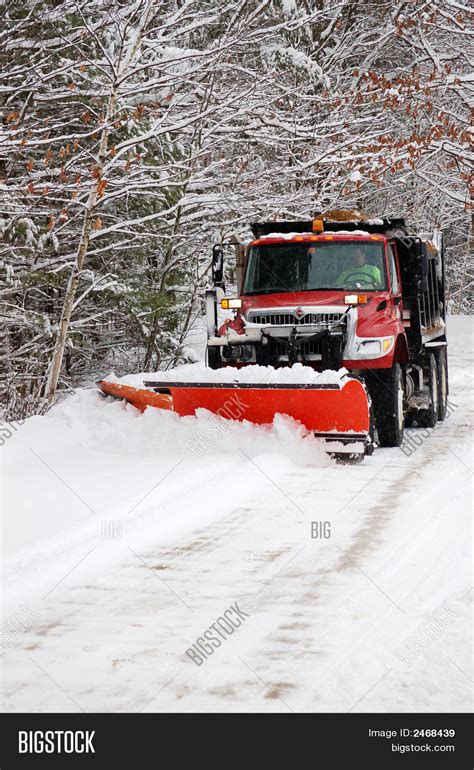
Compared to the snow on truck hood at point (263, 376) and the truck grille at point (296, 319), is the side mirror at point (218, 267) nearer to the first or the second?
the truck grille at point (296, 319)

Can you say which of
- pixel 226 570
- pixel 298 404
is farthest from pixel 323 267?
pixel 226 570

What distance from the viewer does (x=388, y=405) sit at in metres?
9.24

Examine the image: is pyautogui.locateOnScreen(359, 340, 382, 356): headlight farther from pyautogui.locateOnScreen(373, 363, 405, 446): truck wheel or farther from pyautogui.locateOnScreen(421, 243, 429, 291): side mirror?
pyautogui.locateOnScreen(421, 243, 429, 291): side mirror

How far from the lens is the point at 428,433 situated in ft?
35.1

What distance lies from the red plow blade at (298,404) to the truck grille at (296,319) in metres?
1.21

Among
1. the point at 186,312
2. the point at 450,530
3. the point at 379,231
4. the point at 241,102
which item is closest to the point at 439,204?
the point at 186,312

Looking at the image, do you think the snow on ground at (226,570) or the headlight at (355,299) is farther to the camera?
the headlight at (355,299)

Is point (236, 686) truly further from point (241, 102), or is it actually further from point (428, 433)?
point (241, 102)

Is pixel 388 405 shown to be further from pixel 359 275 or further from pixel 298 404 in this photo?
pixel 359 275

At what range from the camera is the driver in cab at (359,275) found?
9797 mm

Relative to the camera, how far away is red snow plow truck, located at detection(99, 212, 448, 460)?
824 cm

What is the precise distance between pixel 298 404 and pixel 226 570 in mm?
3350

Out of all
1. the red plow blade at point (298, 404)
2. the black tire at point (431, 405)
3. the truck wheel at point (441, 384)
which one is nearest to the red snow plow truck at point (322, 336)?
the red plow blade at point (298, 404)

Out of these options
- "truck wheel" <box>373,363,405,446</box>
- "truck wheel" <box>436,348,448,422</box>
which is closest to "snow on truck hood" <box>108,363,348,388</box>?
"truck wheel" <box>373,363,405,446</box>
